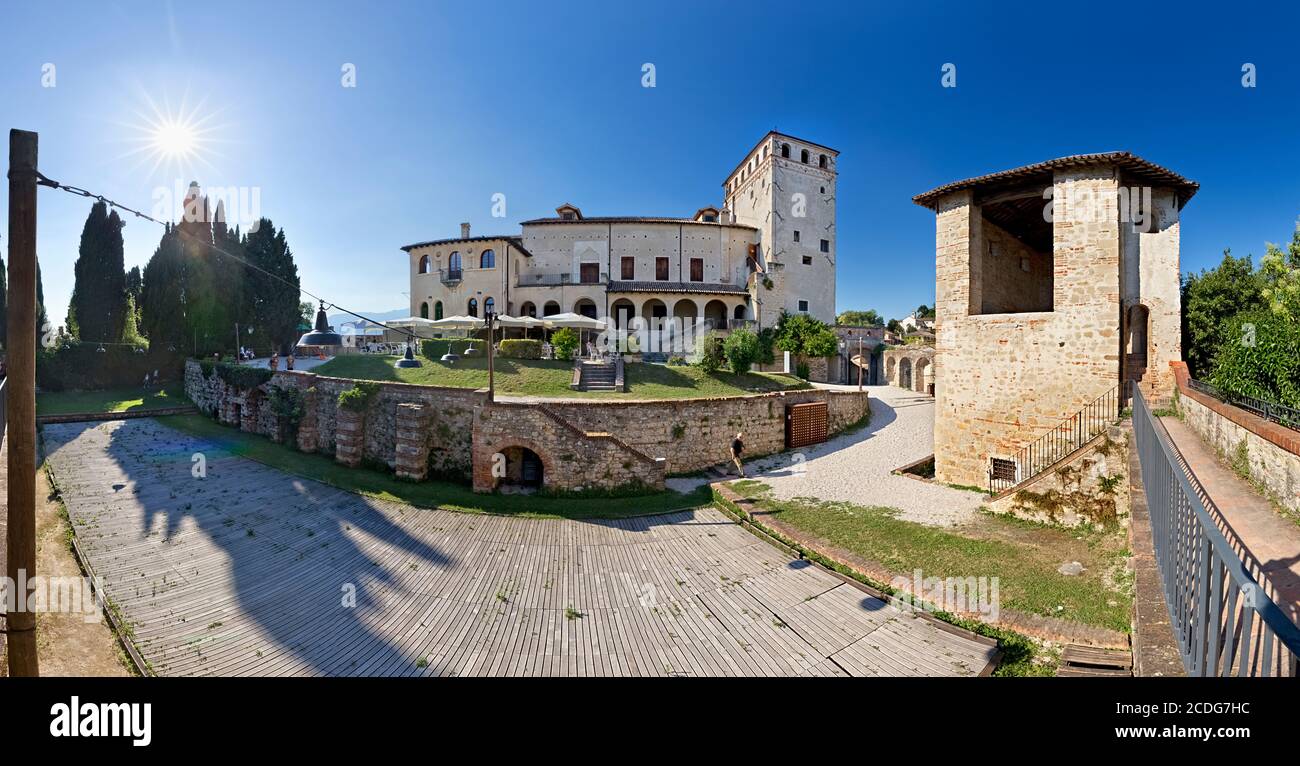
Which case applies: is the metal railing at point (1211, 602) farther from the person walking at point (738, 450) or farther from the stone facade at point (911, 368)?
the stone facade at point (911, 368)

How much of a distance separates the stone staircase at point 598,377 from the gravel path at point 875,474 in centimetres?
682

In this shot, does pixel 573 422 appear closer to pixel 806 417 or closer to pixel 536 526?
pixel 536 526

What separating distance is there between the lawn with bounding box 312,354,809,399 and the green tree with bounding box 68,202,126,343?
2235 centimetres

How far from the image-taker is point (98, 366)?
32500 millimetres

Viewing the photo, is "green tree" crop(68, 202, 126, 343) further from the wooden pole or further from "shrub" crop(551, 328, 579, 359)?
the wooden pole

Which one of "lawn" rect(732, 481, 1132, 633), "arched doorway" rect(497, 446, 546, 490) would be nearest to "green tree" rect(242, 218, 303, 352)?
"arched doorway" rect(497, 446, 546, 490)

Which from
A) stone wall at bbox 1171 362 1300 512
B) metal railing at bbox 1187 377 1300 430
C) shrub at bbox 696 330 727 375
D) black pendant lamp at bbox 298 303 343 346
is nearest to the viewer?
stone wall at bbox 1171 362 1300 512

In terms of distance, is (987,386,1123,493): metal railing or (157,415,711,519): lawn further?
(157,415,711,519): lawn

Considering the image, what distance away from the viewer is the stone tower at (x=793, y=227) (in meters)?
34.8

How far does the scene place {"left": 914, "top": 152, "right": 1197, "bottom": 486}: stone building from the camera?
1153 cm

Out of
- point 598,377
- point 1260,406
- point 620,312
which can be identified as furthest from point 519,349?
point 1260,406

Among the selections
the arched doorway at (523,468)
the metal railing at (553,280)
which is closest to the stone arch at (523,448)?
the arched doorway at (523,468)
